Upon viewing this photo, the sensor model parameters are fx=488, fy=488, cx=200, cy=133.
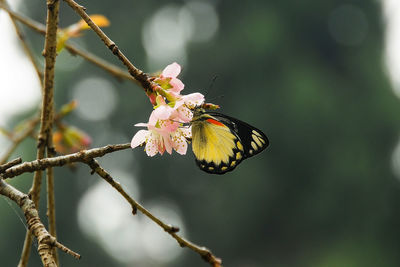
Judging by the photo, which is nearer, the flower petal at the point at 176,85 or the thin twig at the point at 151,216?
the thin twig at the point at 151,216

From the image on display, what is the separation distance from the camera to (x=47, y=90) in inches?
32.3

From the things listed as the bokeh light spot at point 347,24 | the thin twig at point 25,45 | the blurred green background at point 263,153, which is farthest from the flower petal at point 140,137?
the bokeh light spot at point 347,24

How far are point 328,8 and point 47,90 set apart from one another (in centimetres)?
1894

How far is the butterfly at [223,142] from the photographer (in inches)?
37.8

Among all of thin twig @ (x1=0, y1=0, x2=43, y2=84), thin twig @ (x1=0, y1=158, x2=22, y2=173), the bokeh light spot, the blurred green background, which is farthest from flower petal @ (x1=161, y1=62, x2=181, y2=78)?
the bokeh light spot

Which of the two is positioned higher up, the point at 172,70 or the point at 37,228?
the point at 172,70

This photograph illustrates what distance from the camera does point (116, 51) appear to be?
0.63 meters

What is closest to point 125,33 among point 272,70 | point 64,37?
point 272,70

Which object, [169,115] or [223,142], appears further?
[223,142]

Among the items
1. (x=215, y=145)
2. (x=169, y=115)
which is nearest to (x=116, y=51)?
(x=169, y=115)

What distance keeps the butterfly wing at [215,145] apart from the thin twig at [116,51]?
23 cm

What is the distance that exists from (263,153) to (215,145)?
14703 millimetres

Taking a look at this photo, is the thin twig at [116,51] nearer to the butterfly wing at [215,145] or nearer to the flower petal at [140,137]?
the flower petal at [140,137]

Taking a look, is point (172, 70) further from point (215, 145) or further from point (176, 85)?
point (215, 145)
